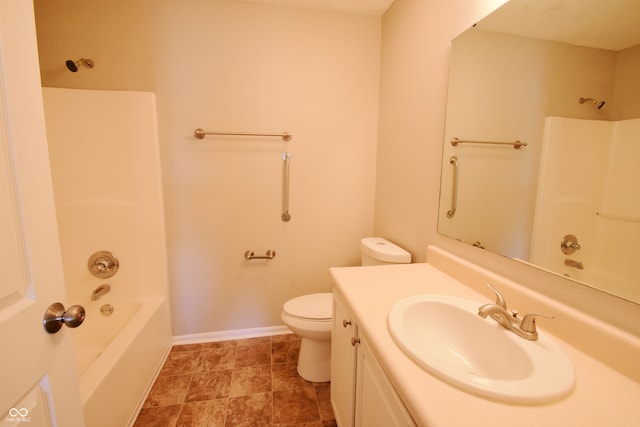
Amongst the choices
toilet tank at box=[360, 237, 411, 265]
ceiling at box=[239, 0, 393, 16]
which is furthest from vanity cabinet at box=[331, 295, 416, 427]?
ceiling at box=[239, 0, 393, 16]

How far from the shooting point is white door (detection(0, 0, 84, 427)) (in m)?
0.56

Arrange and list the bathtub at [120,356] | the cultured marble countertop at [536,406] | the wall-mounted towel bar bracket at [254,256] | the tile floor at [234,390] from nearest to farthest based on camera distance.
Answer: the cultured marble countertop at [536,406] → the bathtub at [120,356] → the tile floor at [234,390] → the wall-mounted towel bar bracket at [254,256]

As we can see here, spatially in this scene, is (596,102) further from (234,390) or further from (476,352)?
(234,390)

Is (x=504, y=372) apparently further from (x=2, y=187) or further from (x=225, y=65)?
(x=225, y=65)

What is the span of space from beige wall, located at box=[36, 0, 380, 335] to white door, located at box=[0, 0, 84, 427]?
123cm

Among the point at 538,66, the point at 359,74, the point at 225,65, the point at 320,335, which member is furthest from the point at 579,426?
the point at 225,65

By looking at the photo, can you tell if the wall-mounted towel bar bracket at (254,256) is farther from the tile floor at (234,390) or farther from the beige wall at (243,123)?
the tile floor at (234,390)

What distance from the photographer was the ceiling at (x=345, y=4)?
70.7 inches

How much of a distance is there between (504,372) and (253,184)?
1.74 metres

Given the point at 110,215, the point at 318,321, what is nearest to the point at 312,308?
the point at 318,321

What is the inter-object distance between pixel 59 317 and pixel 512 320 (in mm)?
1265

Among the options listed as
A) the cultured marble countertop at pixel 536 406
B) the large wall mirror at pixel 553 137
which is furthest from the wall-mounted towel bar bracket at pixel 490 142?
the cultured marble countertop at pixel 536 406

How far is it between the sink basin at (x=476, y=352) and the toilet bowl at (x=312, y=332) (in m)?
0.76

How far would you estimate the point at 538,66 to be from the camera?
898mm
